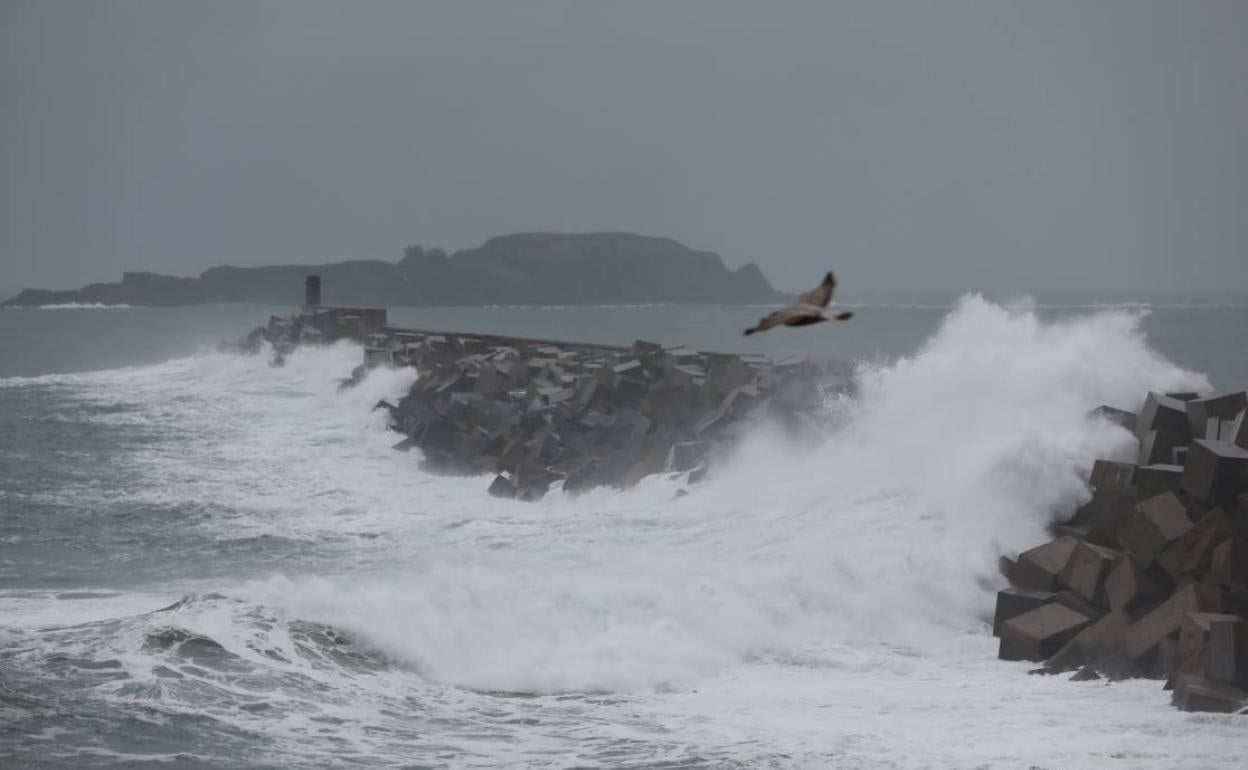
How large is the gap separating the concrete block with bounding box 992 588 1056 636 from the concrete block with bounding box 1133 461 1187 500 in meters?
1.10

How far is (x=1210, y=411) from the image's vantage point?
1188 centimetres

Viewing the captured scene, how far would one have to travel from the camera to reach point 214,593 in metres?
10.8

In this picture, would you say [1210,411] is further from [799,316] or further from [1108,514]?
[799,316]

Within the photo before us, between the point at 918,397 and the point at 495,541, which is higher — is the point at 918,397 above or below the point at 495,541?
above

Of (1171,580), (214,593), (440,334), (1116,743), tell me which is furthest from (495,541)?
(440,334)

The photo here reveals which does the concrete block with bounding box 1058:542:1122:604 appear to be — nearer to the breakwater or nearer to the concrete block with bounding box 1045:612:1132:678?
the concrete block with bounding box 1045:612:1132:678

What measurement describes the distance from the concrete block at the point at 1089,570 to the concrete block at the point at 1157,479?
636 millimetres

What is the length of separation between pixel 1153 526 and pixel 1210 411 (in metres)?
2.25

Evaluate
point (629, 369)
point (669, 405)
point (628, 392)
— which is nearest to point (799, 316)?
point (669, 405)

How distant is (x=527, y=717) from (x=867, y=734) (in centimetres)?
196

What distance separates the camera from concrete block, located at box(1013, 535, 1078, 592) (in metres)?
10.5

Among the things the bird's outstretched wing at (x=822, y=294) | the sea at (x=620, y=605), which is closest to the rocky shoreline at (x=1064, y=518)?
the sea at (x=620, y=605)

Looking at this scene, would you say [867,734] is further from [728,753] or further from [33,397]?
[33,397]

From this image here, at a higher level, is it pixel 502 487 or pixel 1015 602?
pixel 1015 602
